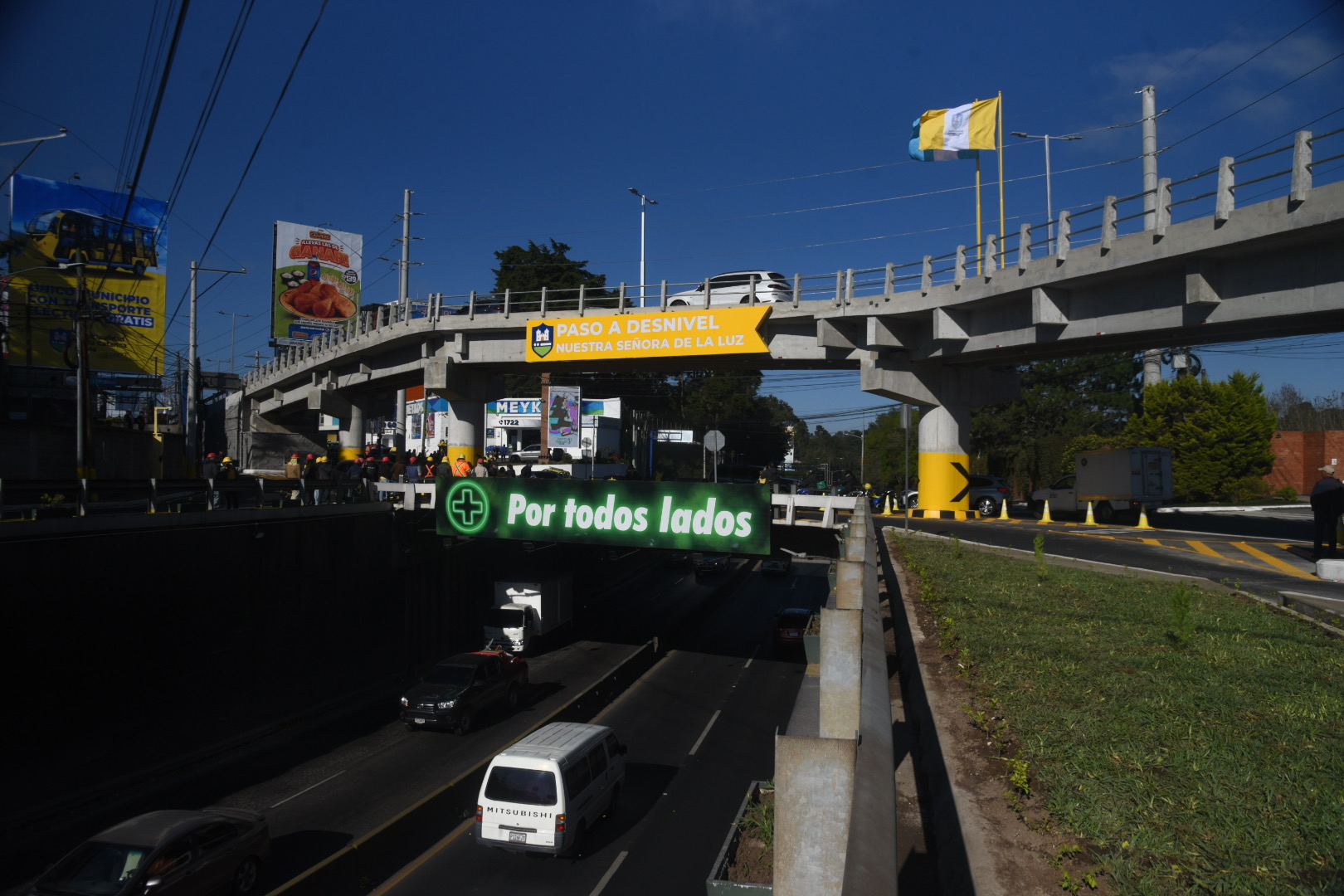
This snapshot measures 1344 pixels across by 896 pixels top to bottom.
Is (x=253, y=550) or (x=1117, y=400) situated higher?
(x=1117, y=400)

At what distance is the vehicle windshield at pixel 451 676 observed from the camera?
2002cm

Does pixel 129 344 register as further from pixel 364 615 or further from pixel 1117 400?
pixel 1117 400

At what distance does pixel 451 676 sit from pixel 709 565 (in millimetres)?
26515

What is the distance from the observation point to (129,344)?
45.8 meters

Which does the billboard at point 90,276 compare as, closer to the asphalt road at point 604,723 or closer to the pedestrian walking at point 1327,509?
the asphalt road at point 604,723

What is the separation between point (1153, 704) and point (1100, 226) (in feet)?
57.7

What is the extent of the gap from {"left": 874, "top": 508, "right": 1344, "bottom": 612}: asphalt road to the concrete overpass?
180 inches

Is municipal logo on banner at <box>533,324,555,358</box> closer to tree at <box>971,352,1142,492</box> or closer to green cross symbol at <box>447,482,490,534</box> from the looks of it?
green cross symbol at <box>447,482,490,534</box>

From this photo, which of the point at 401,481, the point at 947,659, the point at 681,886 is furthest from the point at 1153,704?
the point at 401,481

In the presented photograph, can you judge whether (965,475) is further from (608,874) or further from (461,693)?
(608,874)

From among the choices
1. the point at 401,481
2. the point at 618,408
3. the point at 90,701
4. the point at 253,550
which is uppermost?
the point at 618,408

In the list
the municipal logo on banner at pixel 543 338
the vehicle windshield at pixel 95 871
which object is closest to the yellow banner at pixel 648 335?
the municipal logo on banner at pixel 543 338

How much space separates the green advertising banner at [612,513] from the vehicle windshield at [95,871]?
11.4m

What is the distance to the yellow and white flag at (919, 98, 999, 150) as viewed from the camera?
28.5 meters
